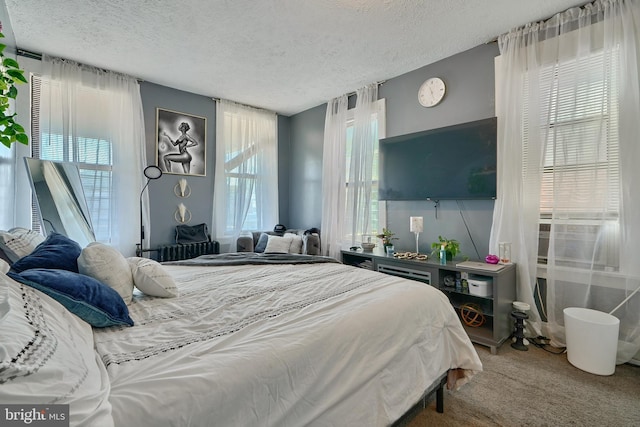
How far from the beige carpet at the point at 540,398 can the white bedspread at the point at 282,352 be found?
29cm

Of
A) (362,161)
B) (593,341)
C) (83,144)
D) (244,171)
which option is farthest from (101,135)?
(593,341)

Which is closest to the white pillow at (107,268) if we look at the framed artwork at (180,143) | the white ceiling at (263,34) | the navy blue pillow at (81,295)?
the navy blue pillow at (81,295)

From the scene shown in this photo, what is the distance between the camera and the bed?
A: 28.1 inches

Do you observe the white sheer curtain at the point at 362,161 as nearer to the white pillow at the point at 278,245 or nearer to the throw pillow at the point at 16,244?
the white pillow at the point at 278,245

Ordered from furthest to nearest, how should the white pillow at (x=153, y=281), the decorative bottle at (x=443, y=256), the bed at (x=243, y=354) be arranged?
the decorative bottle at (x=443, y=256), the white pillow at (x=153, y=281), the bed at (x=243, y=354)

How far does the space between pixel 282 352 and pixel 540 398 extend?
6.00 feet

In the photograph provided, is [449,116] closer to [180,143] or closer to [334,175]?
[334,175]

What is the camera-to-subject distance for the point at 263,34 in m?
2.69

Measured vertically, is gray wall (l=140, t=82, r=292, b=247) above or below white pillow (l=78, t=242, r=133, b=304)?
above

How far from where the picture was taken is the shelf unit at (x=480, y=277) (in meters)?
2.39

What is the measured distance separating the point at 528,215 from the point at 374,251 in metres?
1.57

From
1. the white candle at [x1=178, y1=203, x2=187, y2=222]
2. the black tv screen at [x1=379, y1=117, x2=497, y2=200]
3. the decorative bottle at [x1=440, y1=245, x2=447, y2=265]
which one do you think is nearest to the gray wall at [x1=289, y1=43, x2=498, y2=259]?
the black tv screen at [x1=379, y1=117, x2=497, y2=200]

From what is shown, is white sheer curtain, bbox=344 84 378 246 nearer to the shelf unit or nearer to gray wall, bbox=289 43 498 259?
gray wall, bbox=289 43 498 259

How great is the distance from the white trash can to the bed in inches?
43.0
